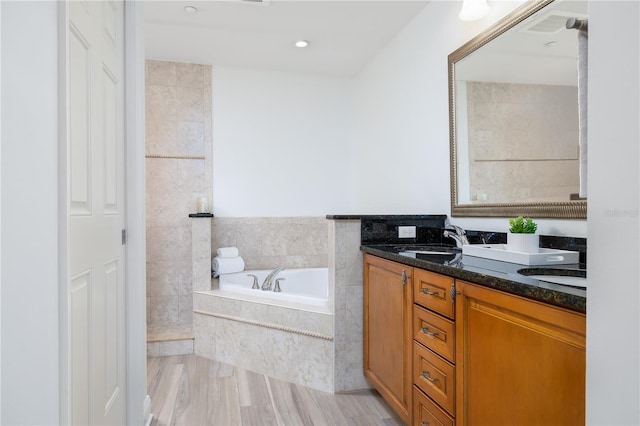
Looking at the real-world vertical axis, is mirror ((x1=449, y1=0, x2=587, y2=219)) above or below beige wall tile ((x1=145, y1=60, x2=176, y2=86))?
below

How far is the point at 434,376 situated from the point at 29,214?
148 centimetres

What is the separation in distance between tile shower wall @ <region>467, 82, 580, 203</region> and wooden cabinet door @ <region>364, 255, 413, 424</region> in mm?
684

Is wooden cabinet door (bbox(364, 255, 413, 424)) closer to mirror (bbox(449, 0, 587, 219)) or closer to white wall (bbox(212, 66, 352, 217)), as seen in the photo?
mirror (bbox(449, 0, 587, 219))

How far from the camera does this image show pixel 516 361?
116 centimetres

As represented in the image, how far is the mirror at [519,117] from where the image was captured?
5.37 feet

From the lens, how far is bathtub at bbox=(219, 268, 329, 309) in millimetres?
2754

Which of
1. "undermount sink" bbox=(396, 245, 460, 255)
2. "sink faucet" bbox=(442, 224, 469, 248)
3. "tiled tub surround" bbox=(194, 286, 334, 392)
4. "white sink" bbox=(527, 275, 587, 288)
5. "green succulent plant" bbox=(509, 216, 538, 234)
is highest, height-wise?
"green succulent plant" bbox=(509, 216, 538, 234)

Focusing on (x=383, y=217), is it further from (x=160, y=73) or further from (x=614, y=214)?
(x=160, y=73)

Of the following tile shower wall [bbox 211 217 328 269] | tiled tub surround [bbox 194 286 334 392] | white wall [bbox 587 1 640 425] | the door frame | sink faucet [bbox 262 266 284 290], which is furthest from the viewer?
tile shower wall [bbox 211 217 328 269]

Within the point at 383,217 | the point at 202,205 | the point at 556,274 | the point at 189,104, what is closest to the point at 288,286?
the point at 202,205

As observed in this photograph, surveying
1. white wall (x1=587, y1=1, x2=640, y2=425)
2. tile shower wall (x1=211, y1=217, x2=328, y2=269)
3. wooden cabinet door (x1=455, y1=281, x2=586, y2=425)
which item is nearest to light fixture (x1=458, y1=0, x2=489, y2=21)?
wooden cabinet door (x1=455, y1=281, x2=586, y2=425)

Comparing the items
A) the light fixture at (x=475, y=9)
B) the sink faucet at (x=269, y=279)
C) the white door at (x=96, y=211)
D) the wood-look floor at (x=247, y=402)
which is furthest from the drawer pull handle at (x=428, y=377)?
the sink faucet at (x=269, y=279)

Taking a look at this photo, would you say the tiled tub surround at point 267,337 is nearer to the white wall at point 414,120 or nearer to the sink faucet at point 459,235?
the sink faucet at point 459,235

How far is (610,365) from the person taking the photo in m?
0.51
